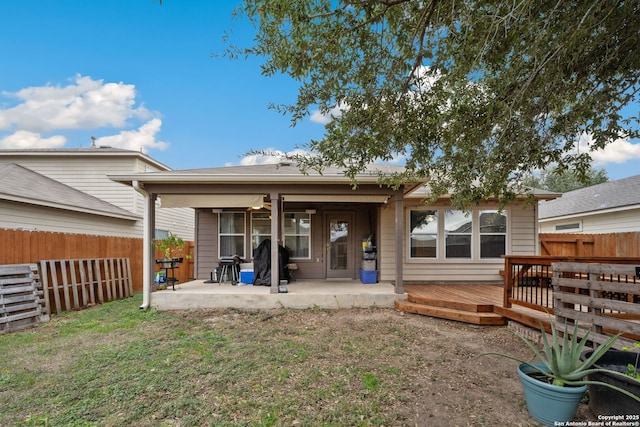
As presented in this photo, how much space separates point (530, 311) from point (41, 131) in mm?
26964

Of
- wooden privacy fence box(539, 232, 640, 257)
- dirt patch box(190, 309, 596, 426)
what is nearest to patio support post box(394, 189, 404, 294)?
dirt patch box(190, 309, 596, 426)

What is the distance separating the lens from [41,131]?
19969 millimetres

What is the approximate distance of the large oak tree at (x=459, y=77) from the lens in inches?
111

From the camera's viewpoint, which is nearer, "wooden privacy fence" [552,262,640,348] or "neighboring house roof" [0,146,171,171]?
"wooden privacy fence" [552,262,640,348]

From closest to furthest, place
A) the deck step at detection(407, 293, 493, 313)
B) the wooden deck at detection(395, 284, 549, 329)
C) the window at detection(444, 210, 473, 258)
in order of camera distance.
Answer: the wooden deck at detection(395, 284, 549, 329) < the deck step at detection(407, 293, 493, 313) < the window at detection(444, 210, 473, 258)

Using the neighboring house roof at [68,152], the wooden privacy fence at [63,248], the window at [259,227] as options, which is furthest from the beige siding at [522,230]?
the neighboring house roof at [68,152]

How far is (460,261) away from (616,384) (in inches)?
236

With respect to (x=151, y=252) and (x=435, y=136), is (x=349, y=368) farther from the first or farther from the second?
(x=151, y=252)

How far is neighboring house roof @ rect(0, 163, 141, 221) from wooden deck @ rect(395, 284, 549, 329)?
918cm

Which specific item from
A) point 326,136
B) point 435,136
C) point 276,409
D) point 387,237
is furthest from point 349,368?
point 387,237

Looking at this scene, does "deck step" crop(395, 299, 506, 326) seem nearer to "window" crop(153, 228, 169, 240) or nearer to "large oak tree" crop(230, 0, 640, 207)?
"large oak tree" crop(230, 0, 640, 207)

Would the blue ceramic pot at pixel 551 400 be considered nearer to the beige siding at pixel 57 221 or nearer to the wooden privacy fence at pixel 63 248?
the wooden privacy fence at pixel 63 248

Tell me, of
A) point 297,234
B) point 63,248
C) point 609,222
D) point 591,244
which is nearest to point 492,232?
point 591,244

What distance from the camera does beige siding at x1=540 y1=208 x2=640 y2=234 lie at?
31.8 feet
